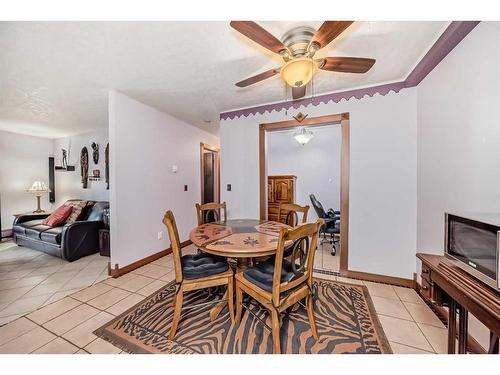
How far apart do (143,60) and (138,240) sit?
2.25 metres

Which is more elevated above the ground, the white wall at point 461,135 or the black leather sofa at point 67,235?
the white wall at point 461,135

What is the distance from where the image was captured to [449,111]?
5.26 ft

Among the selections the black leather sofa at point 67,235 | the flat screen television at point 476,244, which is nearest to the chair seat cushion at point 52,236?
the black leather sofa at point 67,235

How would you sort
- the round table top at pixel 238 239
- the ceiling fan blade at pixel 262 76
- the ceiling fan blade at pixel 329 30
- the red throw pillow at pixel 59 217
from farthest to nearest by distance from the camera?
the red throw pillow at pixel 59 217, the ceiling fan blade at pixel 262 76, the round table top at pixel 238 239, the ceiling fan blade at pixel 329 30

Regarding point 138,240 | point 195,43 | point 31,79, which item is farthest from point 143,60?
point 138,240

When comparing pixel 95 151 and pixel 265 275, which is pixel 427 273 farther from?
pixel 95 151

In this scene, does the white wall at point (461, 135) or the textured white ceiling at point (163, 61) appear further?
the textured white ceiling at point (163, 61)

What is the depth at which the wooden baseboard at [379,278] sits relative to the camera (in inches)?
88.0

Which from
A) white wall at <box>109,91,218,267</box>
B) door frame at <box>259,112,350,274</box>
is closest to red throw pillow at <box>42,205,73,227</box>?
white wall at <box>109,91,218,267</box>

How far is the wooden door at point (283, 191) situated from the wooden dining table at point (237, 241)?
2.48 m

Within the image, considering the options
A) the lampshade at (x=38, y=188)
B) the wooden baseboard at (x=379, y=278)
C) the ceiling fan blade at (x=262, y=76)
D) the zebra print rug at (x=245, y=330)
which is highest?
the ceiling fan blade at (x=262, y=76)

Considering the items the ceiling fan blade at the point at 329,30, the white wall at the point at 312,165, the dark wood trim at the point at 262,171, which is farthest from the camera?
the white wall at the point at 312,165

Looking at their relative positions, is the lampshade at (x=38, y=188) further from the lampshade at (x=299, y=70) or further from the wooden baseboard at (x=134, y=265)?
the lampshade at (x=299, y=70)

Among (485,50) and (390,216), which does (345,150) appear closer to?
(390,216)
